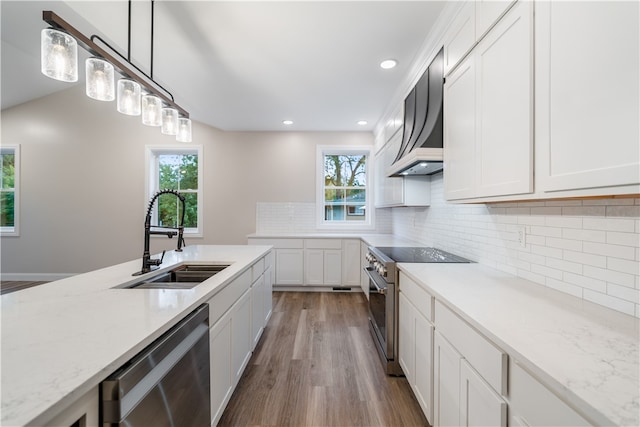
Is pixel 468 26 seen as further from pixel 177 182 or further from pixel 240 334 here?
pixel 177 182

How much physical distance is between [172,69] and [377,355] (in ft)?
11.6

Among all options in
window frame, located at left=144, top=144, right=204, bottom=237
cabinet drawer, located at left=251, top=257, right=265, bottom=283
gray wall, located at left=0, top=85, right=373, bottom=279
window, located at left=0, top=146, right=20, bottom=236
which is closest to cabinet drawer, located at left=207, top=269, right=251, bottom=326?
cabinet drawer, located at left=251, top=257, right=265, bottom=283

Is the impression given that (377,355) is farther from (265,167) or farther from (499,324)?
(265,167)

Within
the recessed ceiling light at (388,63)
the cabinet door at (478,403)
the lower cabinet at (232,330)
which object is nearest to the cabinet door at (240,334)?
the lower cabinet at (232,330)

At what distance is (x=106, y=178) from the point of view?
14.9ft

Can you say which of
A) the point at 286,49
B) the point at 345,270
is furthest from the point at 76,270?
the point at 286,49

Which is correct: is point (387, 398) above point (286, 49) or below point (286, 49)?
below

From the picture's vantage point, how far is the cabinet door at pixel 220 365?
1365mm

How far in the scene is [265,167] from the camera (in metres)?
4.61

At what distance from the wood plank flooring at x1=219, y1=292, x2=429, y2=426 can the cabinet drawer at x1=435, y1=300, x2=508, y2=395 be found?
845mm

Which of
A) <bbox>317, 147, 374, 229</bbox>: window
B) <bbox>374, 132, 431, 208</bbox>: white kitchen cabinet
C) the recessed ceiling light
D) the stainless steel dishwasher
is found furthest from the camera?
<bbox>317, 147, 374, 229</bbox>: window

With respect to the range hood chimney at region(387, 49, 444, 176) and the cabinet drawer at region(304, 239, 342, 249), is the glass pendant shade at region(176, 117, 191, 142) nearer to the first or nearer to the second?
the range hood chimney at region(387, 49, 444, 176)

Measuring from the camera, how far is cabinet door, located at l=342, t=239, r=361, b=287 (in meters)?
3.98

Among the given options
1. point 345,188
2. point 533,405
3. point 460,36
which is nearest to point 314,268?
point 345,188
